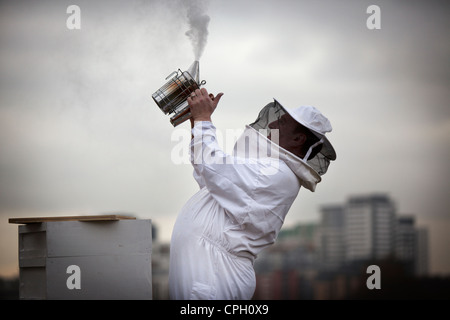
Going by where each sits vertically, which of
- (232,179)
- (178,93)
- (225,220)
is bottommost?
(225,220)

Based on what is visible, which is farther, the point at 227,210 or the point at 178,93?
the point at 178,93

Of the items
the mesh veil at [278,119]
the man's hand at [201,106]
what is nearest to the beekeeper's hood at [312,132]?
the mesh veil at [278,119]

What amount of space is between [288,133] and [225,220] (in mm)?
814

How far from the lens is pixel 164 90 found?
144 inches

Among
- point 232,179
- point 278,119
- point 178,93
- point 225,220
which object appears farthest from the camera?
point 278,119

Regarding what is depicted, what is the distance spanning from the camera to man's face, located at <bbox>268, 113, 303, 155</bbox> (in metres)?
3.67

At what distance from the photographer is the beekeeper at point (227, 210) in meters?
3.23

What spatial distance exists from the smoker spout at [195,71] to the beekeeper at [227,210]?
0.24 meters

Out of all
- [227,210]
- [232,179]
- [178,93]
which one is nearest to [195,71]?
[178,93]

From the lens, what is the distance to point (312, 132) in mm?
3686

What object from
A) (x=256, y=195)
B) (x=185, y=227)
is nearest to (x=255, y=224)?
(x=256, y=195)

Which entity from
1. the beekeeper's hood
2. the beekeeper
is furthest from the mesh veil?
the beekeeper

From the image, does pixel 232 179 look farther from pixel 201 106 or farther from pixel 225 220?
pixel 201 106

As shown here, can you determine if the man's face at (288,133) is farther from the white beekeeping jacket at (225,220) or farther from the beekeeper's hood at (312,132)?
the white beekeeping jacket at (225,220)
